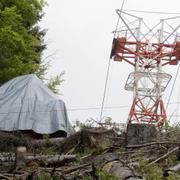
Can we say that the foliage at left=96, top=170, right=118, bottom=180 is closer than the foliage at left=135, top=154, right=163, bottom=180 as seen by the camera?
Yes

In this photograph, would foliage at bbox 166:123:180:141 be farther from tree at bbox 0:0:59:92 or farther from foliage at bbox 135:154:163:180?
tree at bbox 0:0:59:92

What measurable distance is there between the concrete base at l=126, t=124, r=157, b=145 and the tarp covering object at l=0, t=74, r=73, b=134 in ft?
11.8

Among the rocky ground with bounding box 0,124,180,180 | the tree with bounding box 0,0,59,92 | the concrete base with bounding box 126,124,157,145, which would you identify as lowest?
the rocky ground with bounding box 0,124,180,180

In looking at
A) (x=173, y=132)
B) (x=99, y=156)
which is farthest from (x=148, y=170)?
(x=173, y=132)

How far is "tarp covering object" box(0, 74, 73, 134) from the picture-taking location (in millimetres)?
11750

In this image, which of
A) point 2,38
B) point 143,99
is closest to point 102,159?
point 143,99

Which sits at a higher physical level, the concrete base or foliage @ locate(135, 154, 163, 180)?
the concrete base

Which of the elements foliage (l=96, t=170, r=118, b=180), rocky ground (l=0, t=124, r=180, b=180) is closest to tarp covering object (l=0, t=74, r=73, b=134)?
rocky ground (l=0, t=124, r=180, b=180)

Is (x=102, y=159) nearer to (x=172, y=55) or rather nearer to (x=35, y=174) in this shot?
(x=35, y=174)

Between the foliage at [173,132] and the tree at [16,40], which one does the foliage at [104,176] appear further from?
the tree at [16,40]

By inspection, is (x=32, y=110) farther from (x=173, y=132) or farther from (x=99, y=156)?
(x=99, y=156)

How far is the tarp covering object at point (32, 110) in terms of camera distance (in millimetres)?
11750

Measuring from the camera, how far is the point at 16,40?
1620 centimetres

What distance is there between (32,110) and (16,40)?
466 cm
